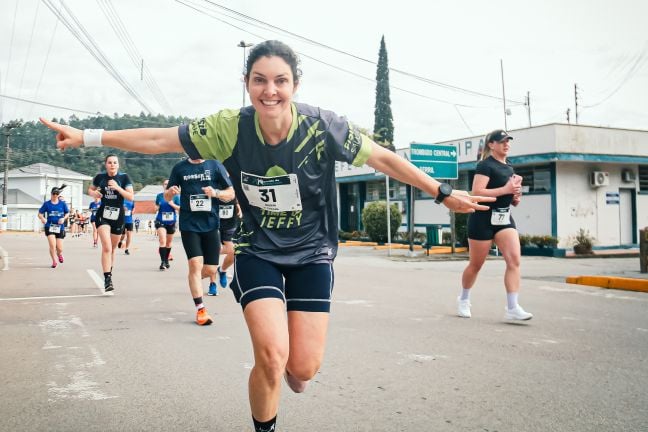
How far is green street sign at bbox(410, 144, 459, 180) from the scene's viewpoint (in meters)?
19.1

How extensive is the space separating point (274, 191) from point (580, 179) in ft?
70.9

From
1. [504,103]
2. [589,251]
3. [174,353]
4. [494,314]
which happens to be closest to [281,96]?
[174,353]

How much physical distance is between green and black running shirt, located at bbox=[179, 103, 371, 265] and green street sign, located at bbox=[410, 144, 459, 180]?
16.0m

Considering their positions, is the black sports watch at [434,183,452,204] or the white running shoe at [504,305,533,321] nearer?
the black sports watch at [434,183,452,204]

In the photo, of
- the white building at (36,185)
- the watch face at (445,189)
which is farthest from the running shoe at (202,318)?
the white building at (36,185)

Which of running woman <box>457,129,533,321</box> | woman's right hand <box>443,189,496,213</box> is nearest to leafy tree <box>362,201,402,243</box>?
running woman <box>457,129,533,321</box>

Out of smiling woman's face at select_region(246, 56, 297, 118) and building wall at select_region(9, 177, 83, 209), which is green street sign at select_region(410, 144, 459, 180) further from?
building wall at select_region(9, 177, 83, 209)

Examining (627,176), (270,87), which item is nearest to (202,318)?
(270,87)

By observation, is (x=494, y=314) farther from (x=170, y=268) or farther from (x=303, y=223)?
(x=170, y=268)

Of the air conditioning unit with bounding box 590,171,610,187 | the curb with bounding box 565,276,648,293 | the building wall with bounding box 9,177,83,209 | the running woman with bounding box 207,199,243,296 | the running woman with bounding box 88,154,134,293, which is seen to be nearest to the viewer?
the running woman with bounding box 88,154,134,293

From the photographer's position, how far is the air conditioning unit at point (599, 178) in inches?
870

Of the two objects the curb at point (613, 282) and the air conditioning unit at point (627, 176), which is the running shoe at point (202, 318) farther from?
the air conditioning unit at point (627, 176)

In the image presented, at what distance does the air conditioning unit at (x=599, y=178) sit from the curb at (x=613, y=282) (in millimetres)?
11818

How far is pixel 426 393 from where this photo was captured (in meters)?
3.98
